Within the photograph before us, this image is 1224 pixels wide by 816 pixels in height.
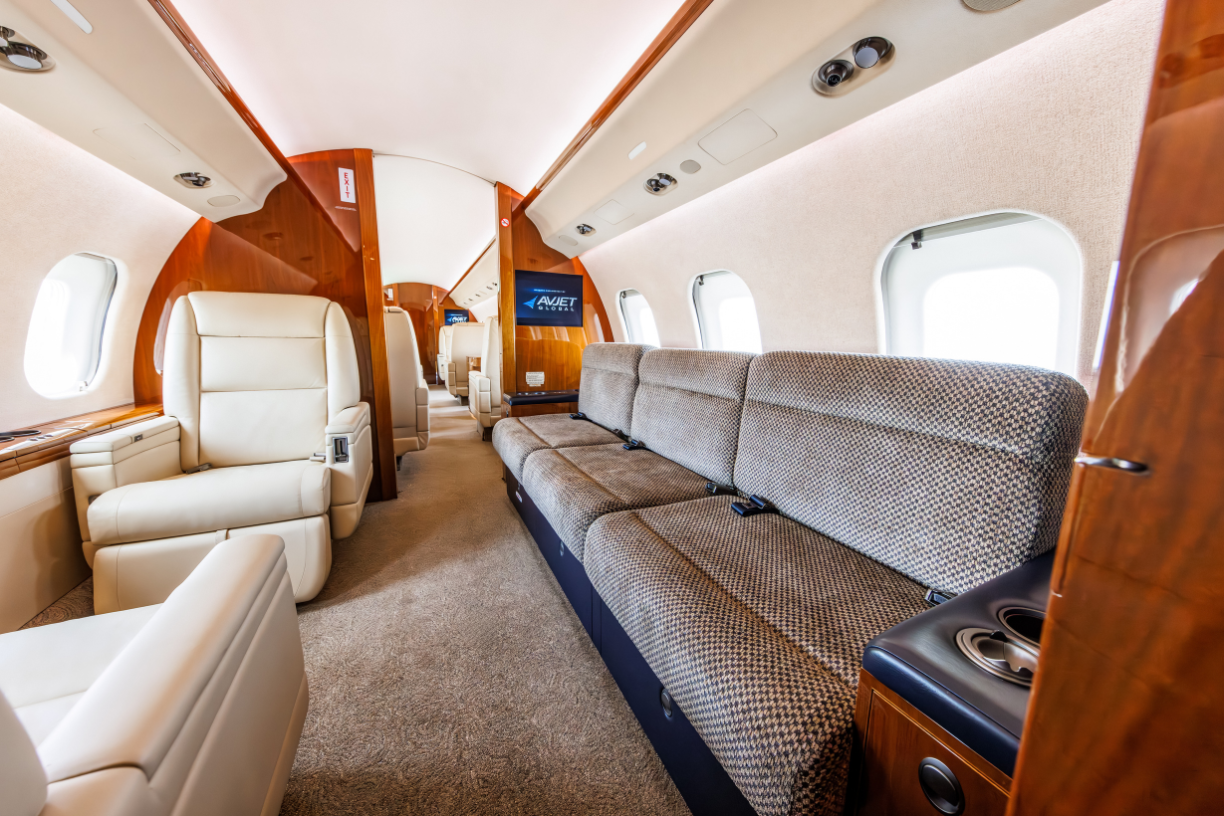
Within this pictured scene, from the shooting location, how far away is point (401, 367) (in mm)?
4207

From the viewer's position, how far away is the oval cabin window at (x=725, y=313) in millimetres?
3736

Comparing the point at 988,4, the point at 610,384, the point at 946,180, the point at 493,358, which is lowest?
the point at 610,384

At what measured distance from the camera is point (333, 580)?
2.40m

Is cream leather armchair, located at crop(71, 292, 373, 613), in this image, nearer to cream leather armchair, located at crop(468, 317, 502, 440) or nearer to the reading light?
the reading light

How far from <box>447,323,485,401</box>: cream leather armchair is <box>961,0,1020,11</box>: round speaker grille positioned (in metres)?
7.74

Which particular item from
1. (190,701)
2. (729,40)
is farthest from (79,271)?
(729,40)

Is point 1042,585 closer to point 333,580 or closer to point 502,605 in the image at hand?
point 502,605

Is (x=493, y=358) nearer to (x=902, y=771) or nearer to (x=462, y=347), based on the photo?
Result: (x=462, y=347)

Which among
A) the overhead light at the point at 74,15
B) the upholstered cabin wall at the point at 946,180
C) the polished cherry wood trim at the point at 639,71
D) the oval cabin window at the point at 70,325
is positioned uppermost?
the polished cherry wood trim at the point at 639,71

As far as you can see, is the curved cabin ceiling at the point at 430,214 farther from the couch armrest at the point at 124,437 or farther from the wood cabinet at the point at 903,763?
the wood cabinet at the point at 903,763

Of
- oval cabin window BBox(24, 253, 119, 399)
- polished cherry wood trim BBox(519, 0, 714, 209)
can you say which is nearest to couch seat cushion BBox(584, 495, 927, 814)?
polished cherry wood trim BBox(519, 0, 714, 209)

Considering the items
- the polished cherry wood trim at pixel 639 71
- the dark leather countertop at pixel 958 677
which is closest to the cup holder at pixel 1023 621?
the dark leather countertop at pixel 958 677

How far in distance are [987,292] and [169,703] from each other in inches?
122

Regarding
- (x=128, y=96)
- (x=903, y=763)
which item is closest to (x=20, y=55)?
(x=128, y=96)
